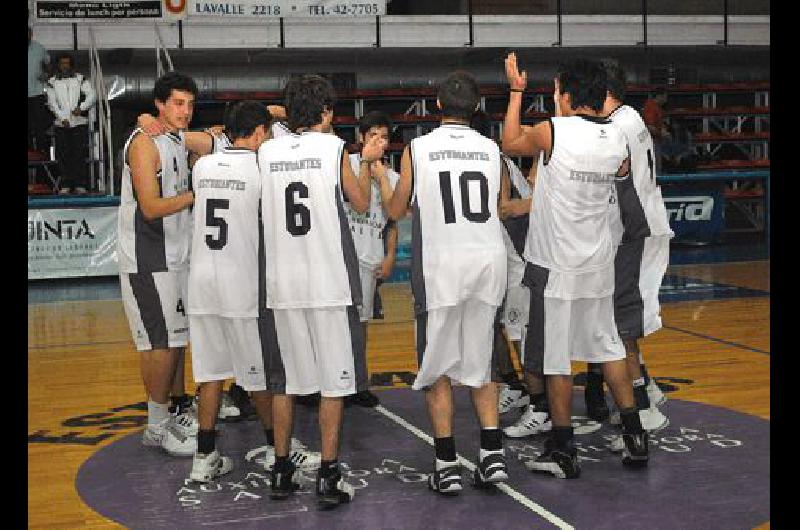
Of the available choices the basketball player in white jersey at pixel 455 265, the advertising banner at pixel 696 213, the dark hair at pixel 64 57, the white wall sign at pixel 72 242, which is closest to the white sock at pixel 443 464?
the basketball player in white jersey at pixel 455 265

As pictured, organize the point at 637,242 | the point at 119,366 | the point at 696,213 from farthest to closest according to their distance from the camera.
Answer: the point at 696,213, the point at 119,366, the point at 637,242

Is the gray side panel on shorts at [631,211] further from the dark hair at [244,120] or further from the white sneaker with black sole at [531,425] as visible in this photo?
the dark hair at [244,120]

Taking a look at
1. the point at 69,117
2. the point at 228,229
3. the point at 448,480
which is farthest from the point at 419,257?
the point at 69,117

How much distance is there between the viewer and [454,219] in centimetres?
556

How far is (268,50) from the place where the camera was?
18.5 m

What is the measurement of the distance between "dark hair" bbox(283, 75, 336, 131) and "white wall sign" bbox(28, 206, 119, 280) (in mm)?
9392

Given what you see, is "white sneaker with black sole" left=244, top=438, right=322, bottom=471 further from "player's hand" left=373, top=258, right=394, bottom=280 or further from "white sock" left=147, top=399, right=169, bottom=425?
"player's hand" left=373, top=258, right=394, bottom=280

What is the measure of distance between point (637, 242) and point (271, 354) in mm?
2200

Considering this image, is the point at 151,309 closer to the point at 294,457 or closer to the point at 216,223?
the point at 216,223

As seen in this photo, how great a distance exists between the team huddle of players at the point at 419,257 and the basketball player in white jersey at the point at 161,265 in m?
0.04

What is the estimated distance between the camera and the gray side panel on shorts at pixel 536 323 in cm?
587

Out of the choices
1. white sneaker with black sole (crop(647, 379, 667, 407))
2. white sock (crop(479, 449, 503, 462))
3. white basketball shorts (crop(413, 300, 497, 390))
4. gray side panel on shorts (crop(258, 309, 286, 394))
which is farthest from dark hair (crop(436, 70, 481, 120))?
white sneaker with black sole (crop(647, 379, 667, 407))

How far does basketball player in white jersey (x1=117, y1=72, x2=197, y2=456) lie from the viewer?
634 centimetres

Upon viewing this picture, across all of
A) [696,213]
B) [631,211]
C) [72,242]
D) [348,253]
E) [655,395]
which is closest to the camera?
[348,253]
